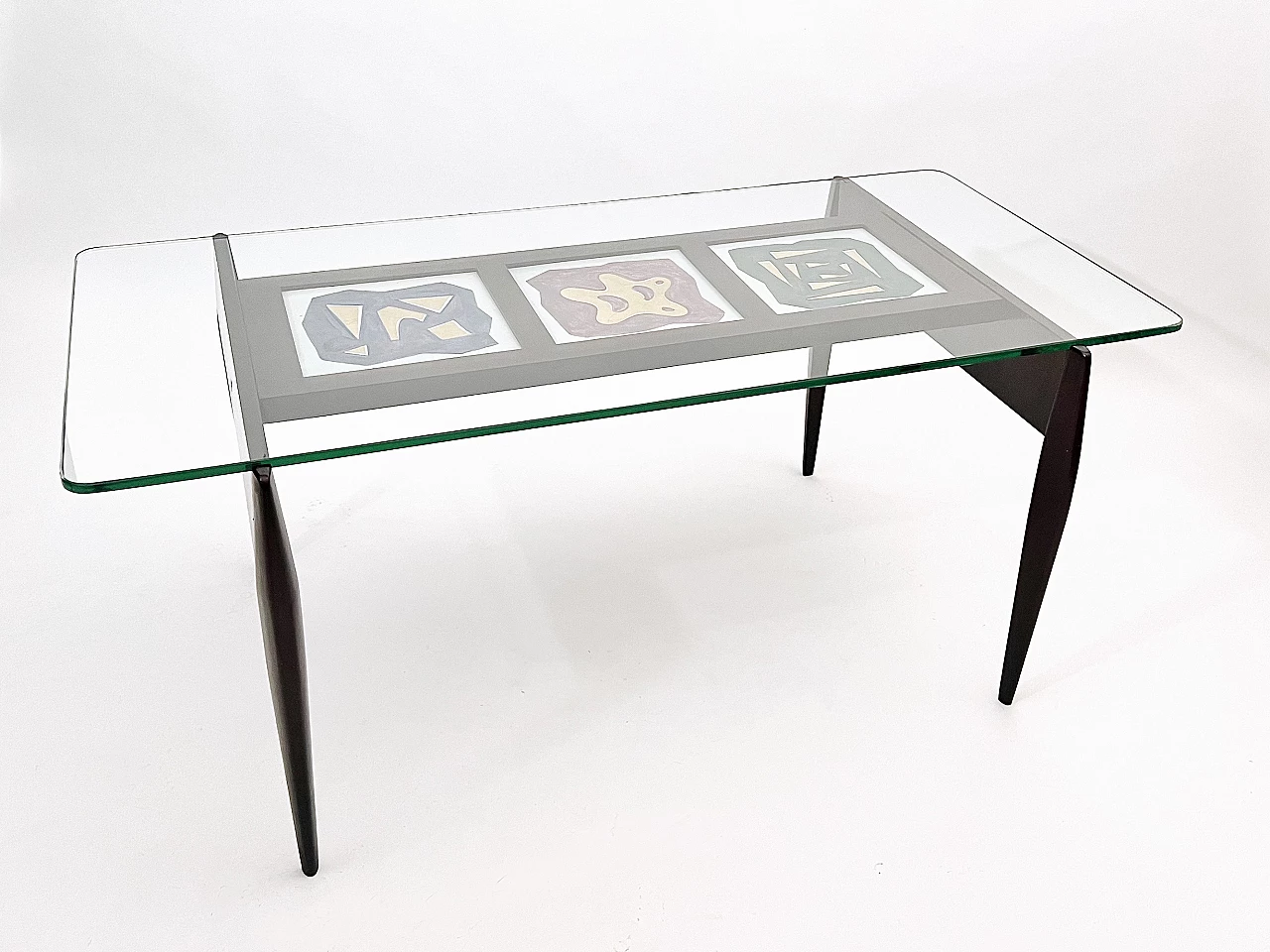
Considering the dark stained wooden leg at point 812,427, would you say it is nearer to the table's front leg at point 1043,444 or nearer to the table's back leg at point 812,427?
the table's back leg at point 812,427

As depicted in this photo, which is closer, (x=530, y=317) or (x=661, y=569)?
(x=530, y=317)

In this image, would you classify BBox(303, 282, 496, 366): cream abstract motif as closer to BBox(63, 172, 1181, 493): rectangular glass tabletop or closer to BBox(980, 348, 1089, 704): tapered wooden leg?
BBox(63, 172, 1181, 493): rectangular glass tabletop

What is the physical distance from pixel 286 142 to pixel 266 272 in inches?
60.5

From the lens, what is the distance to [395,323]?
1.69 meters

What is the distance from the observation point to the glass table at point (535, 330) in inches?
57.4

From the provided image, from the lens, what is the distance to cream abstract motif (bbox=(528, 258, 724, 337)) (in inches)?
66.8

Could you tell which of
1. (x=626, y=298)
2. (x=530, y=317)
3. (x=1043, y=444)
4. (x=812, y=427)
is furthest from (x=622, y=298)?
(x=812, y=427)

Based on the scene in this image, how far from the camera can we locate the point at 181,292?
184cm

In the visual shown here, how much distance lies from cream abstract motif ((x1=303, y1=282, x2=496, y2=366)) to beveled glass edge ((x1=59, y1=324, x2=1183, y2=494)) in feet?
0.57

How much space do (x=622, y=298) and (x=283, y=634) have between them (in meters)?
0.66

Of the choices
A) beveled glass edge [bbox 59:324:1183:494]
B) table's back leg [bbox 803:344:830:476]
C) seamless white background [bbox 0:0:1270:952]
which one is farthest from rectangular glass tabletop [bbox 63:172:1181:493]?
seamless white background [bbox 0:0:1270:952]

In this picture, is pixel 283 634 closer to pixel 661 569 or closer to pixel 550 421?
pixel 550 421

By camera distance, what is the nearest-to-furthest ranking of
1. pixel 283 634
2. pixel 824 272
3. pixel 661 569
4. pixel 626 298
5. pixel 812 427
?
pixel 283 634 → pixel 626 298 → pixel 824 272 → pixel 661 569 → pixel 812 427

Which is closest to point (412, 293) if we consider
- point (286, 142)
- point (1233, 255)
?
point (286, 142)
